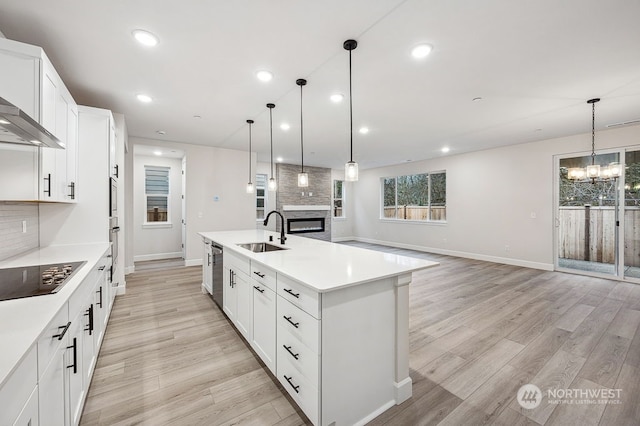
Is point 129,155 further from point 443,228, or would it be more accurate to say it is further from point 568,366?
point 443,228

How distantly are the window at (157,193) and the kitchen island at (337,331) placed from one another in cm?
571

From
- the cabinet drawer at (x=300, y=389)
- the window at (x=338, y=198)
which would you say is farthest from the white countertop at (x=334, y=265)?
the window at (x=338, y=198)

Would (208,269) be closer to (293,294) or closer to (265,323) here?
(265,323)

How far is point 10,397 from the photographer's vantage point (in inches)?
30.9

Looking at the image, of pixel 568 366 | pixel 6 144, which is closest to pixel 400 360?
pixel 568 366

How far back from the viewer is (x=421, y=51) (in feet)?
7.80

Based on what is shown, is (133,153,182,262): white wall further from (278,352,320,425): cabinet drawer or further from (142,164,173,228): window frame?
(278,352,320,425): cabinet drawer

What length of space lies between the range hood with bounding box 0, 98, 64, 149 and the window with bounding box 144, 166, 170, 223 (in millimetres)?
5050

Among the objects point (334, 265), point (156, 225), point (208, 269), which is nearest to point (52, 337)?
point (334, 265)

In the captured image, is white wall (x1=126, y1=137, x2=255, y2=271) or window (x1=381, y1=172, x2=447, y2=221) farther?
window (x1=381, y1=172, x2=447, y2=221)

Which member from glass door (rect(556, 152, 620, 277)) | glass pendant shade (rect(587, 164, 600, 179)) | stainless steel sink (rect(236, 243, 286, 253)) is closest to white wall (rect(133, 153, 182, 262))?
stainless steel sink (rect(236, 243, 286, 253))

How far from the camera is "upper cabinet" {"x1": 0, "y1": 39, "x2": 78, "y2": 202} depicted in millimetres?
1795

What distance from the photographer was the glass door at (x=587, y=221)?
485cm

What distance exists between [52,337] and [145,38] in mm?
2261
